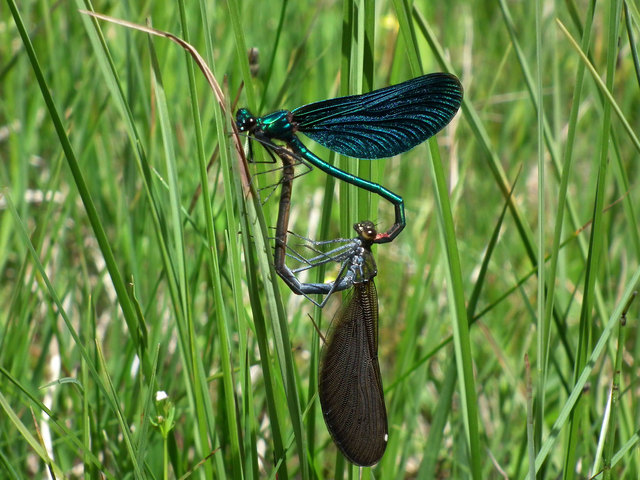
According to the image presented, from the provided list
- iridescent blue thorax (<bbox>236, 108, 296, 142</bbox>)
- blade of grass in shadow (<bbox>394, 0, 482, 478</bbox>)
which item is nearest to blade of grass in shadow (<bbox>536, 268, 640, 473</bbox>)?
blade of grass in shadow (<bbox>394, 0, 482, 478</bbox>)

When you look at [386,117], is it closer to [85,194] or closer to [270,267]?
[270,267]

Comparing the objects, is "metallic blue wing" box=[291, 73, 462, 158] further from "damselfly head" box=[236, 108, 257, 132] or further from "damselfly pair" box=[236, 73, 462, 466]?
"damselfly head" box=[236, 108, 257, 132]

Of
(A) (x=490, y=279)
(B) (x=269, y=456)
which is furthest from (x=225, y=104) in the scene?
(A) (x=490, y=279)

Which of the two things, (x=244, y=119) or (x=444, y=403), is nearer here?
(x=244, y=119)

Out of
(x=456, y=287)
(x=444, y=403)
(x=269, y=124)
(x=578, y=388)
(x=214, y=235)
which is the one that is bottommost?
(x=444, y=403)

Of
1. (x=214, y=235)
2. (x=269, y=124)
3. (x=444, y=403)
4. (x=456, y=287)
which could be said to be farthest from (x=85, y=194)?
(x=444, y=403)

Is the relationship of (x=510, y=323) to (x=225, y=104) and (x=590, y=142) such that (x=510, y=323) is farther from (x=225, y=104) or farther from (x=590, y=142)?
(x=225, y=104)

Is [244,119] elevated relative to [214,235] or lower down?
elevated
